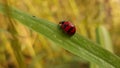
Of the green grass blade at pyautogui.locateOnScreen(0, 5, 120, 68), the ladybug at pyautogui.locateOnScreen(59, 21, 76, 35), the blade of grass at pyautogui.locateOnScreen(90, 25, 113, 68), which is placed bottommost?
the green grass blade at pyautogui.locateOnScreen(0, 5, 120, 68)

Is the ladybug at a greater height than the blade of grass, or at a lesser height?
lesser

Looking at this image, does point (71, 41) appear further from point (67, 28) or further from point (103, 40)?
point (103, 40)

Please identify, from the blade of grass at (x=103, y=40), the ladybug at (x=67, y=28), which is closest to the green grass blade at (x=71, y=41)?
the ladybug at (x=67, y=28)

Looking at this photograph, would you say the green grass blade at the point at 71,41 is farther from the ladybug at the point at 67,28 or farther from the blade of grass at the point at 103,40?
the blade of grass at the point at 103,40

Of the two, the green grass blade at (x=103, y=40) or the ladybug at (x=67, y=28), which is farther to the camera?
the green grass blade at (x=103, y=40)

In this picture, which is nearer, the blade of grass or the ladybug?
the ladybug

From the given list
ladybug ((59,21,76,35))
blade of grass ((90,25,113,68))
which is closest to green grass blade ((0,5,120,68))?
ladybug ((59,21,76,35))

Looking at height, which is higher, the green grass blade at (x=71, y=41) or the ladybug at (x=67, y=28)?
the ladybug at (x=67, y=28)

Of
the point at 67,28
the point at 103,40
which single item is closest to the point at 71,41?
the point at 67,28

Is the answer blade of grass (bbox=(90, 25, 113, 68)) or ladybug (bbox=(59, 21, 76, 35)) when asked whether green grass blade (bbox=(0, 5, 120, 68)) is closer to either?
ladybug (bbox=(59, 21, 76, 35))
